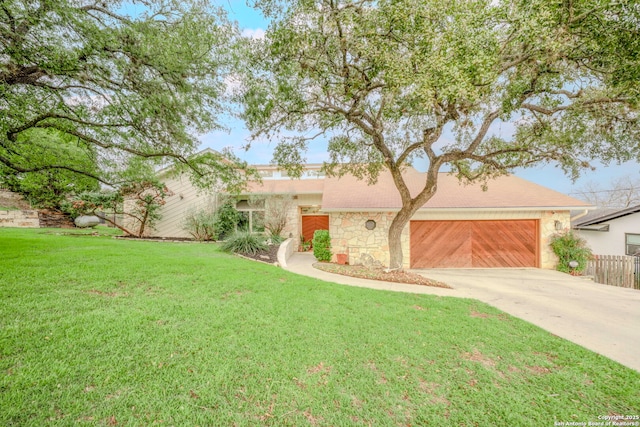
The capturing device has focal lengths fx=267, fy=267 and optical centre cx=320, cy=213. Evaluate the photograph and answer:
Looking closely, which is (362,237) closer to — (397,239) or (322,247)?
(322,247)

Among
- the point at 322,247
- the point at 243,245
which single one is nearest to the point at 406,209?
the point at 322,247

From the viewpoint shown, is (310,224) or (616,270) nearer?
(616,270)

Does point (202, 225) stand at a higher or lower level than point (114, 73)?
Answer: lower

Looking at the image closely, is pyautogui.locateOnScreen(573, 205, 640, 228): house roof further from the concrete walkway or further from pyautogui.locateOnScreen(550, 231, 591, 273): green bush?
the concrete walkway

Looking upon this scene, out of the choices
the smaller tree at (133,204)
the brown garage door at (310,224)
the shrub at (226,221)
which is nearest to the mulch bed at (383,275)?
the brown garage door at (310,224)

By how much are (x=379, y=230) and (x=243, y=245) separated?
228 inches

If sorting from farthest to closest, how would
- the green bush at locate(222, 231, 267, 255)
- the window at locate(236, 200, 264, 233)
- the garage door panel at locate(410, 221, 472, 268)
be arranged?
the window at locate(236, 200, 264, 233) → the garage door panel at locate(410, 221, 472, 268) → the green bush at locate(222, 231, 267, 255)

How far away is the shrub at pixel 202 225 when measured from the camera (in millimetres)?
14148

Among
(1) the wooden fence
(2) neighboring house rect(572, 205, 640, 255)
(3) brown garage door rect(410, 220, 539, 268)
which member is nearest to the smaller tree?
(3) brown garage door rect(410, 220, 539, 268)

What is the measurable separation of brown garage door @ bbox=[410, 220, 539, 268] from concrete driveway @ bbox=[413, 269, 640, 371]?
3.32ft

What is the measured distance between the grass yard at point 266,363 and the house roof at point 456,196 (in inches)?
253

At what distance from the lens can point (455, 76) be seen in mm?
5008

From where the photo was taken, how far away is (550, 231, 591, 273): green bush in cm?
1044

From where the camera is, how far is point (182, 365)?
3.03m
